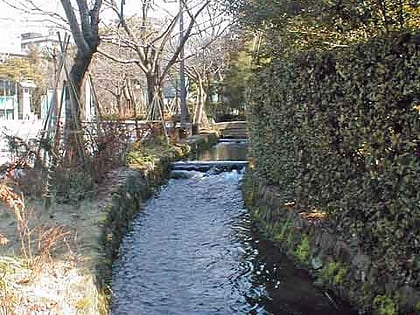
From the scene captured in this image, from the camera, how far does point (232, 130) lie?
2661 cm

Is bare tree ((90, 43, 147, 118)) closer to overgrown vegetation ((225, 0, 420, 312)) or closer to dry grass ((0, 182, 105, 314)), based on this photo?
overgrown vegetation ((225, 0, 420, 312))

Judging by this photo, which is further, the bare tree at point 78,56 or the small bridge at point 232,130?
the small bridge at point 232,130

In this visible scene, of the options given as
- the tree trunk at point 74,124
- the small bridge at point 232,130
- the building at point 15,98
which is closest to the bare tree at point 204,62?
the small bridge at point 232,130

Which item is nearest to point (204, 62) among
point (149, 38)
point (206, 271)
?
point (149, 38)

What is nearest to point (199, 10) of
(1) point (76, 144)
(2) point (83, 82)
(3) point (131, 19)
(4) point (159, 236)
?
(3) point (131, 19)

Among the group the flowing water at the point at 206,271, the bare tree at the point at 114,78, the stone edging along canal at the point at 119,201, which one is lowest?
the flowing water at the point at 206,271

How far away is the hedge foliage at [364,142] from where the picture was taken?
366cm

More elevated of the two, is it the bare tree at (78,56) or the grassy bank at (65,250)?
the bare tree at (78,56)

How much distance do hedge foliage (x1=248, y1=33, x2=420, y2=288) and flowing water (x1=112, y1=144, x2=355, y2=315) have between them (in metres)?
0.70

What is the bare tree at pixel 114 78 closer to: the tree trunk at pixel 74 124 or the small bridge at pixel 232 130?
the small bridge at pixel 232 130

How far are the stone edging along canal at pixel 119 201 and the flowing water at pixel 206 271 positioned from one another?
0.15m

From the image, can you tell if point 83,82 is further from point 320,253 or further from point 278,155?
point 320,253

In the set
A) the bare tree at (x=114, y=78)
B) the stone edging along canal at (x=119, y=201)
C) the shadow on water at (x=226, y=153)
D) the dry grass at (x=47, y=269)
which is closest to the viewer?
the dry grass at (x=47, y=269)

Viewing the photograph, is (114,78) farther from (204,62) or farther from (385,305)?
(385,305)
